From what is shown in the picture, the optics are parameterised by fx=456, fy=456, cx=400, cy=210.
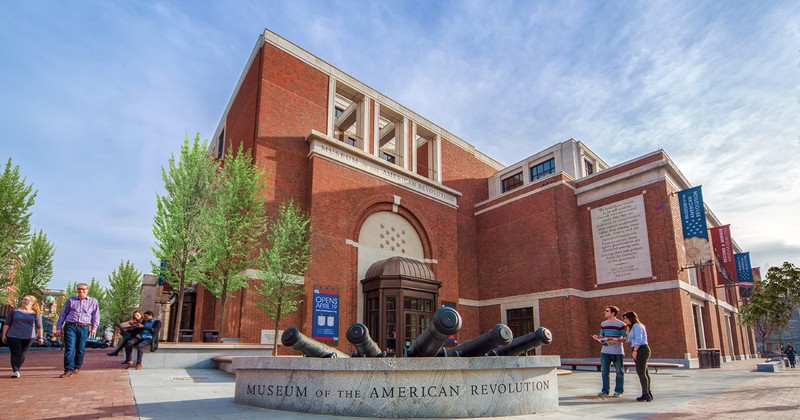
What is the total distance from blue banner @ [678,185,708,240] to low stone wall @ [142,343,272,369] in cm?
1909

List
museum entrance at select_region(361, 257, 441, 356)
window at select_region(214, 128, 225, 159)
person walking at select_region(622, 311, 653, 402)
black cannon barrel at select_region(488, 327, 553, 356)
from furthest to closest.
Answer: window at select_region(214, 128, 225, 159) < museum entrance at select_region(361, 257, 441, 356) < person walking at select_region(622, 311, 653, 402) < black cannon barrel at select_region(488, 327, 553, 356)

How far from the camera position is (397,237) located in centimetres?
2181

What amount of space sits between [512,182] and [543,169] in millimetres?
2097

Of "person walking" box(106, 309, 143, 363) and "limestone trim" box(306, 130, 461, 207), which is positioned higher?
"limestone trim" box(306, 130, 461, 207)

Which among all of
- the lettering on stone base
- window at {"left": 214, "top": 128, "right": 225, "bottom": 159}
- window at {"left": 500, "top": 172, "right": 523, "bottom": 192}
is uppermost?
window at {"left": 214, "top": 128, "right": 225, "bottom": 159}

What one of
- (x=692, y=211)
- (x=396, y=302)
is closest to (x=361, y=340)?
(x=396, y=302)

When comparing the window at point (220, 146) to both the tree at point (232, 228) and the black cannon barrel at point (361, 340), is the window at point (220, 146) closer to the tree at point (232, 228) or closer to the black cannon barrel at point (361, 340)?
the tree at point (232, 228)

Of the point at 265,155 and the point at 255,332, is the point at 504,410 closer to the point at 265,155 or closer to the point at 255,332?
the point at 255,332

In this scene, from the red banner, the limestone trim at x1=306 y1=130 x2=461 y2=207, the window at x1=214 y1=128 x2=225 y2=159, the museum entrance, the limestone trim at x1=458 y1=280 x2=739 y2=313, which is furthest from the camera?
the red banner

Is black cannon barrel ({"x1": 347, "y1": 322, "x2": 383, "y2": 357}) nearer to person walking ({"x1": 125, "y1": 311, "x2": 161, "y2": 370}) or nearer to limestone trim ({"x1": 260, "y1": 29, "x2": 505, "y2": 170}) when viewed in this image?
person walking ({"x1": 125, "y1": 311, "x2": 161, "y2": 370})

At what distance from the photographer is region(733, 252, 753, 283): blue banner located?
32769 millimetres

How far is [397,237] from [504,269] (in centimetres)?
699

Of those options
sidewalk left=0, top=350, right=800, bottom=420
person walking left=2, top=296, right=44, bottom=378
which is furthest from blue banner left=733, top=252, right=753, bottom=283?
person walking left=2, top=296, right=44, bottom=378

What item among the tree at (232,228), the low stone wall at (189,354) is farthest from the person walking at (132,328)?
the tree at (232,228)
